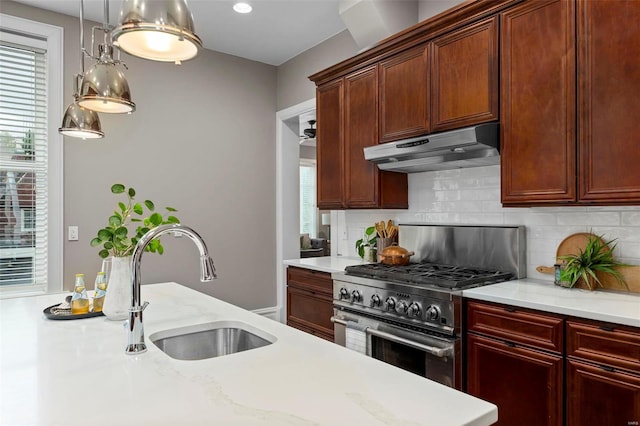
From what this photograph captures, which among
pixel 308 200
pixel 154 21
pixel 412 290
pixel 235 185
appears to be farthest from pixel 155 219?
pixel 308 200

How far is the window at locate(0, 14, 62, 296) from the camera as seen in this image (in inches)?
129

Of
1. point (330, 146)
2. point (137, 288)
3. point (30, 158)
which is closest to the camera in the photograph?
point (137, 288)

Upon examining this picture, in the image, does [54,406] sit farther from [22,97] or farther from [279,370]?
[22,97]

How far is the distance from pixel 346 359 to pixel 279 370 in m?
0.20

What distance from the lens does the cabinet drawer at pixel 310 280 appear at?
10.2 feet

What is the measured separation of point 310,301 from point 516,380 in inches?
66.0

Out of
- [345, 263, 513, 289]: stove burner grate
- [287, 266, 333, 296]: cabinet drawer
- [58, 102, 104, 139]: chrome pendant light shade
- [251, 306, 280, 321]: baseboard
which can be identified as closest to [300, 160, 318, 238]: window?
[251, 306, 280, 321]: baseboard

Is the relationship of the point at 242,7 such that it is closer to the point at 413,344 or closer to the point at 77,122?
the point at 77,122

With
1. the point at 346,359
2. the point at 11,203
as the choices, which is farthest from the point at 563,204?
the point at 11,203

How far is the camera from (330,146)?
357 centimetres

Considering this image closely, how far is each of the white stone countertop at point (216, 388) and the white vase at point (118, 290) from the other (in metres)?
0.18

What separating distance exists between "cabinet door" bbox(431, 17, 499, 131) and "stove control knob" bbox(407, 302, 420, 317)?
111 cm

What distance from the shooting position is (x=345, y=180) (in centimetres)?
341

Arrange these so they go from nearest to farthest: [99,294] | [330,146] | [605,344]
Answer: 1. [605,344]
2. [99,294]
3. [330,146]
